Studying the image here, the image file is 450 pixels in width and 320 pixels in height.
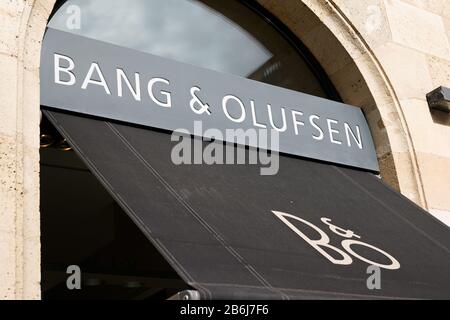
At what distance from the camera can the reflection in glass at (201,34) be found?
5555mm

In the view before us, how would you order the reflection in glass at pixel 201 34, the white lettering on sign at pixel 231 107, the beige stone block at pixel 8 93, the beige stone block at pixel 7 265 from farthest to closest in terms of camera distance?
the reflection in glass at pixel 201 34, the white lettering on sign at pixel 231 107, the beige stone block at pixel 8 93, the beige stone block at pixel 7 265

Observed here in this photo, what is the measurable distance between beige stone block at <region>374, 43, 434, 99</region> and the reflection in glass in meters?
0.67

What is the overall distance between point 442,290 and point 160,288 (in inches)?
245

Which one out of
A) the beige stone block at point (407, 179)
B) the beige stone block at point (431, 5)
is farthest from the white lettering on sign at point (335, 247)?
the beige stone block at point (431, 5)

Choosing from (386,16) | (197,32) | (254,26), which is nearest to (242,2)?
(254,26)

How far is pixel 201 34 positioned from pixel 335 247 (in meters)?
2.51

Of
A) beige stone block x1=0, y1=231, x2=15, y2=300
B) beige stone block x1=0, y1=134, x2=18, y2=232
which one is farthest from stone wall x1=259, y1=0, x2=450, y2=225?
beige stone block x1=0, y1=231, x2=15, y2=300

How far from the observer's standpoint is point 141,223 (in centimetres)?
377

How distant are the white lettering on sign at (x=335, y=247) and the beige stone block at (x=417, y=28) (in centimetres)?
290

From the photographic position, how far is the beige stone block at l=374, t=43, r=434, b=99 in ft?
22.1

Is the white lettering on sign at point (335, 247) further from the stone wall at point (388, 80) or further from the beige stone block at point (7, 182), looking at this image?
the stone wall at point (388, 80)

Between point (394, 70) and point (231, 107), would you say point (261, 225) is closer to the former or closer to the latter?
point (231, 107)

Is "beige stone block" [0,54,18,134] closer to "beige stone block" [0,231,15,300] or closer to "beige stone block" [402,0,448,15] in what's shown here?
"beige stone block" [0,231,15,300]

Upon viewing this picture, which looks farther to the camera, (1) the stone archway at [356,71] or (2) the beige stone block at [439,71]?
(2) the beige stone block at [439,71]
